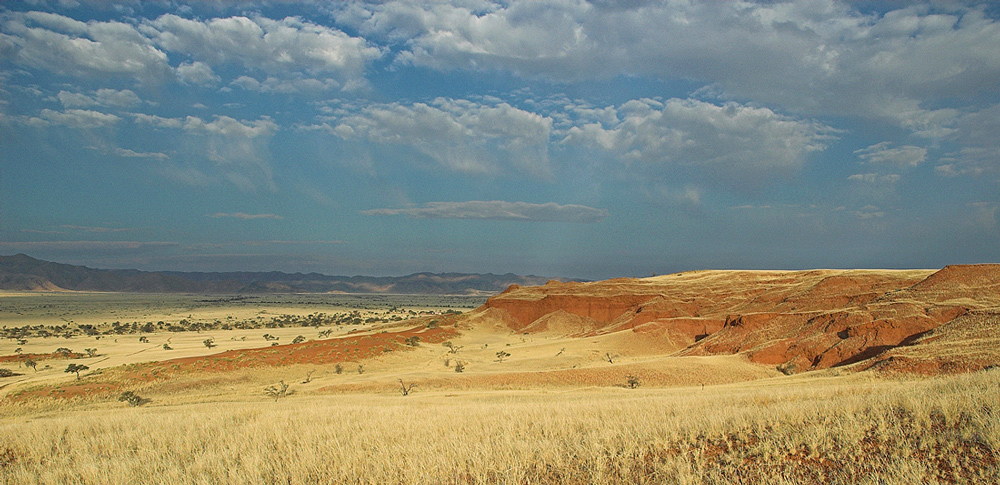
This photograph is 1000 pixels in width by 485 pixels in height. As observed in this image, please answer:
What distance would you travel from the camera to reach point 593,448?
6.81 metres

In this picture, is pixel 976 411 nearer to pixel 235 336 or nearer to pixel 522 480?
pixel 522 480

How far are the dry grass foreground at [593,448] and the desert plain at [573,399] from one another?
0.11ft

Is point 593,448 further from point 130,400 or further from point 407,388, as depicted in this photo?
point 130,400

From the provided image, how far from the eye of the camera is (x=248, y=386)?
95.3ft

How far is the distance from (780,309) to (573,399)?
2483 cm

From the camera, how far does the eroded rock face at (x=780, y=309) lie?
24.8m

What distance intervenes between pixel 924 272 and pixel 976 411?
45.5 m

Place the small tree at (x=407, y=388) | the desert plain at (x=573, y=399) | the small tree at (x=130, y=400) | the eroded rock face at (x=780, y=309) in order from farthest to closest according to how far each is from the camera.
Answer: the eroded rock face at (x=780, y=309) → the small tree at (x=407, y=388) → the small tree at (x=130, y=400) → the desert plain at (x=573, y=399)

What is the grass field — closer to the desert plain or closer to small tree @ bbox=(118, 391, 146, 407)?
the desert plain

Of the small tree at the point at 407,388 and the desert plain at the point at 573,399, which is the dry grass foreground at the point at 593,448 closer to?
the desert plain at the point at 573,399

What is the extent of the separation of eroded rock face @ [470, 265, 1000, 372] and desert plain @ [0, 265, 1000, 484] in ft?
0.56

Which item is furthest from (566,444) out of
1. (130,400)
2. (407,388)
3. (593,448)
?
(130,400)

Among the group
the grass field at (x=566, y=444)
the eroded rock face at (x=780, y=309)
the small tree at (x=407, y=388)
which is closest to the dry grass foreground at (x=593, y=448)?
the grass field at (x=566, y=444)

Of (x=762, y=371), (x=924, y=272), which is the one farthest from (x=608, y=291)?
(x=762, y=371)
